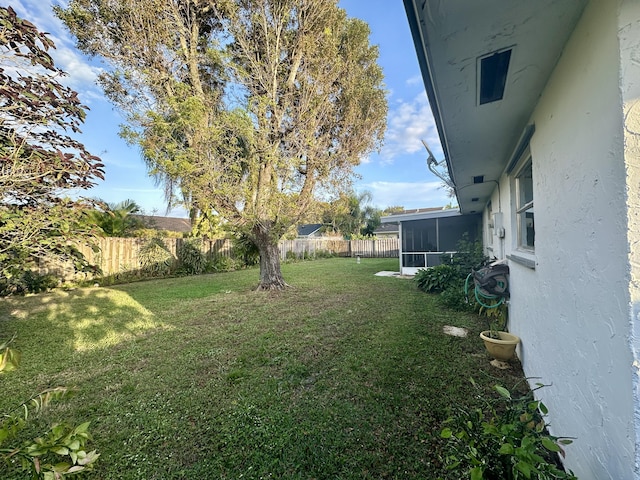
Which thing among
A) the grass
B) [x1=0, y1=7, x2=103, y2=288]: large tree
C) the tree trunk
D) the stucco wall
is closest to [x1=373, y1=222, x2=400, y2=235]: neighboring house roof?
the tree trunk

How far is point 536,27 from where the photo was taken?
4.78 feet

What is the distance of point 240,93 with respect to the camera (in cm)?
726

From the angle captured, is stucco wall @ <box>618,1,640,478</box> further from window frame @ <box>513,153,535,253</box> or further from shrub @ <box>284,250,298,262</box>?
shrub @ <box>284,250,298,262</box>

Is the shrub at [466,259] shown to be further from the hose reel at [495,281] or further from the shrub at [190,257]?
the shrub at [190,257]

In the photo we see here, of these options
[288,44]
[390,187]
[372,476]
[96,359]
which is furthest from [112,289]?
[390,187]

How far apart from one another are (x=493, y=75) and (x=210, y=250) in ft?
43.7

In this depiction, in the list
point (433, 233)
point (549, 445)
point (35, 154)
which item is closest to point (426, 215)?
point (433, 233)

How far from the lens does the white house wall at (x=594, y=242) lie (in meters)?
1.01

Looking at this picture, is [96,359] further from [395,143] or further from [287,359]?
[395,143]

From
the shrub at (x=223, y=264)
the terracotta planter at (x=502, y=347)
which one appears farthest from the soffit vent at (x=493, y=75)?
the shrub at (x=223, y=264)

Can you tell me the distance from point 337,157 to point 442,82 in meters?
6.63

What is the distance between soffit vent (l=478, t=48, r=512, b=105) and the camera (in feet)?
5.58

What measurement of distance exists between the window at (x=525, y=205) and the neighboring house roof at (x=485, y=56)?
0.52 metres

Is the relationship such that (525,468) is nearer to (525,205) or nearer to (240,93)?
(525,205)
